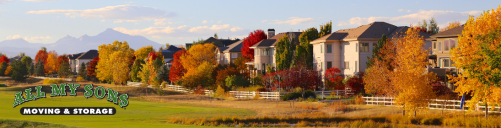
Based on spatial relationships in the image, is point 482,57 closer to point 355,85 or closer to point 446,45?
point 446,45

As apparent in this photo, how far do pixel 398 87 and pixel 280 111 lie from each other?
11.3 metres

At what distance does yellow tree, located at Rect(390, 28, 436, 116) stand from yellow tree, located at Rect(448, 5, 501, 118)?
12.2ft

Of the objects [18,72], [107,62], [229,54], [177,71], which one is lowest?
[177,71]

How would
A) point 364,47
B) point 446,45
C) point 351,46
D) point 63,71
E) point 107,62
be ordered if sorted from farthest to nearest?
1. point 63,71
2. point 107,62
3. point 351,46
4. point 364,47
5. point 446,45

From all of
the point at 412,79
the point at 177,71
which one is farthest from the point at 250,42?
the point at 412,79

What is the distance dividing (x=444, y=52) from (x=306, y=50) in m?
22.3

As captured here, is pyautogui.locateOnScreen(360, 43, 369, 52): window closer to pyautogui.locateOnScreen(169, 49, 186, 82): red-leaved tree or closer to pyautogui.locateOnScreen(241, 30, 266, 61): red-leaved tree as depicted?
pyautogui.locateOnScreen(241, 30, 266, 61): red-leaved tree

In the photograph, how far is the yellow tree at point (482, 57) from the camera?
98.3 ft

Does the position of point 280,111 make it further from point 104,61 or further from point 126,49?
point 126,49

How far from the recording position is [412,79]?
36844 mm

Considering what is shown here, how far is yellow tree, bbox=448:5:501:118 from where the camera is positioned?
1179 inches

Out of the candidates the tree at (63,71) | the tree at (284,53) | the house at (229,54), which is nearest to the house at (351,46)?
the tree at (284,53)

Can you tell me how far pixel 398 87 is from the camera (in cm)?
3831

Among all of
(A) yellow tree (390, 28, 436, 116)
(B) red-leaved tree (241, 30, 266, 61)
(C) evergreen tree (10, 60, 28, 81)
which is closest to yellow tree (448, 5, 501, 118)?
(A) yellow tree (390, 28, 436, 116)
